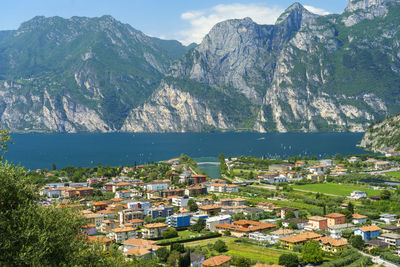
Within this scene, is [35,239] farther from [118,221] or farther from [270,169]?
[270,169]

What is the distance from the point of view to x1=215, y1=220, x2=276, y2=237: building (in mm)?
51688

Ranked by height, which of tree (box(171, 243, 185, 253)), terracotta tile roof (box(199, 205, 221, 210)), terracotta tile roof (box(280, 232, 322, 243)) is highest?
tree (box(171, 243, 185, 253))

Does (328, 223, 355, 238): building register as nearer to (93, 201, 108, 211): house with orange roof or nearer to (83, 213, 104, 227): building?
(83, 213, 104, 227): building

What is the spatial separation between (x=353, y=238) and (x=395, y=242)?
4.29 metres

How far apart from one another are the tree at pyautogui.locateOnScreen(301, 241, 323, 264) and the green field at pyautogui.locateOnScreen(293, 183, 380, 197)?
35943 millimetres

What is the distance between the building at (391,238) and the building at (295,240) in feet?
21.6

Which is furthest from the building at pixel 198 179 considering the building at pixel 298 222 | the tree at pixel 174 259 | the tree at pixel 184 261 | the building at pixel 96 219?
the tree at pixel 184 261

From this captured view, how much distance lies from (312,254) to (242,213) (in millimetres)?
21395

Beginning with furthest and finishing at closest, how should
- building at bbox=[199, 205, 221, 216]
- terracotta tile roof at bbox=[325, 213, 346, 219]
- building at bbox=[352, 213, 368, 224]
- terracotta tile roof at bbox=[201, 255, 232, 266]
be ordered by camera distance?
building at bbox=[199, 205, 221, 216] → building at bbox=[352, 213, 368, 224] → terracotta tile roof at bbox=[325, 213, 346, 219] → terracotta tile roof at bbox=[201, 255, 232, 266]

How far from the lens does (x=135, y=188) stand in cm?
8525

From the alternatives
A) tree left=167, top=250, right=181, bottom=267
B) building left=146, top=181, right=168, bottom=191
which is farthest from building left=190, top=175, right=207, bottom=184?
tree left=167, top=250, right=181, bottom=267

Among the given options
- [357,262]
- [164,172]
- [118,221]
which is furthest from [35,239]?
[164,172]

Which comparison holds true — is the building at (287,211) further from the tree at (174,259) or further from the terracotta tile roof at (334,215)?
the tree at (174,259)

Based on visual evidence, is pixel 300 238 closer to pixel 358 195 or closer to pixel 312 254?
pixel 312 254
